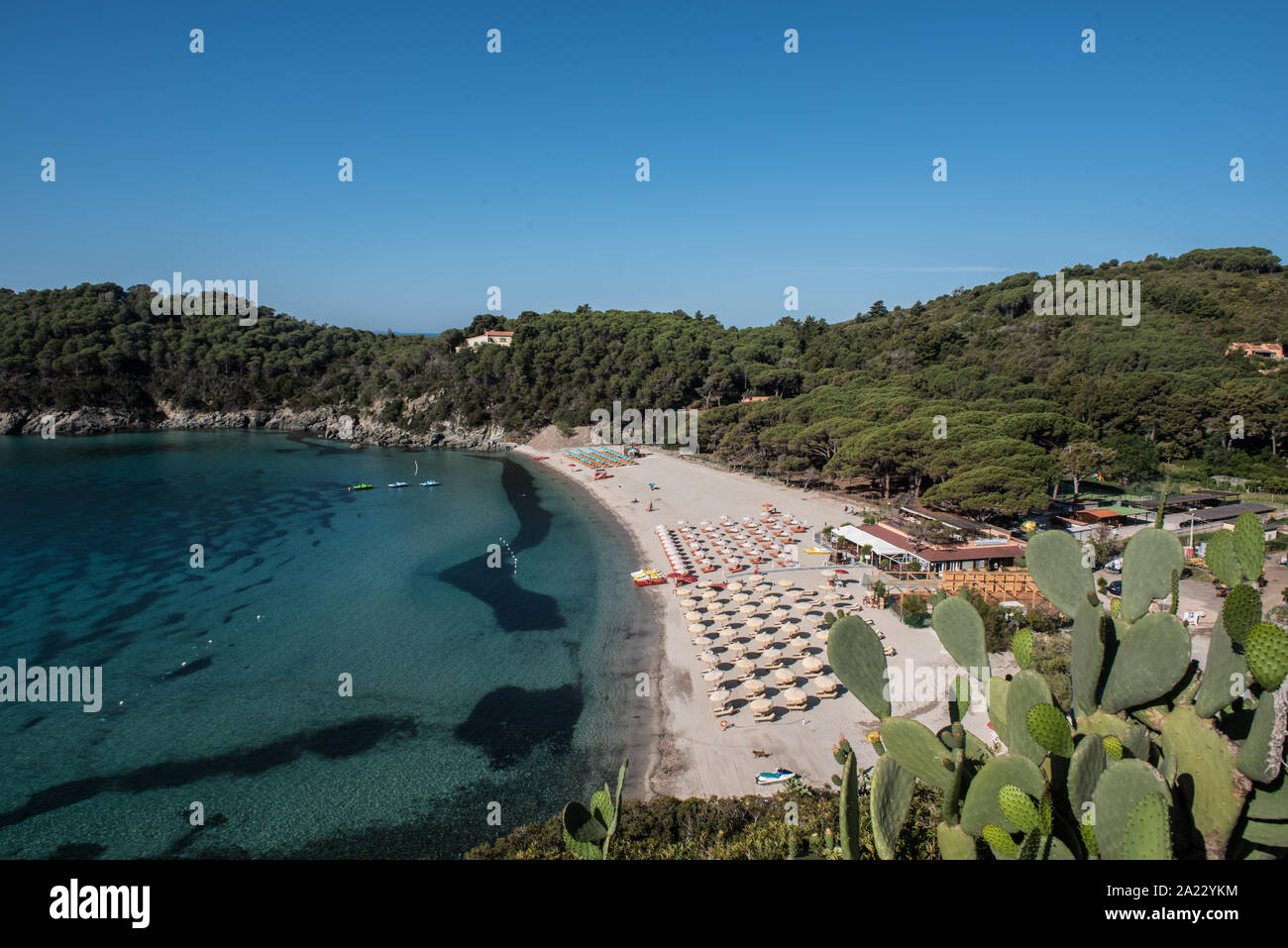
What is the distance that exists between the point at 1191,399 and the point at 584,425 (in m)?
46.3

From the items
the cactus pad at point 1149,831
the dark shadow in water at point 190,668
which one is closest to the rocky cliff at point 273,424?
the dark shadow in water at point 190,668

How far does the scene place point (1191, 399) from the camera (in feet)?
123

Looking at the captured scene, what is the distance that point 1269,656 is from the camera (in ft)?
9.60

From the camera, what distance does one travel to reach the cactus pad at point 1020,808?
2967mm

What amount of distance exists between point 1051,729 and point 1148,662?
101 cm

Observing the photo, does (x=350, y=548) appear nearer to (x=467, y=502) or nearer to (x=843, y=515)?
(x=467, y=502)

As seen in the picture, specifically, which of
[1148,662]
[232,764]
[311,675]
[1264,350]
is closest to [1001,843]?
[1148,662]

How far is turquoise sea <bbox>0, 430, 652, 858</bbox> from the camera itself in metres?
12.9

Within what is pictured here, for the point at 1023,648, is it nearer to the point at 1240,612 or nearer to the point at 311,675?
the point at 1240,612

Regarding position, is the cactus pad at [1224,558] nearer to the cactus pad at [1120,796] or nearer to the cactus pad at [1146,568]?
the cactus pad at [1146,568]

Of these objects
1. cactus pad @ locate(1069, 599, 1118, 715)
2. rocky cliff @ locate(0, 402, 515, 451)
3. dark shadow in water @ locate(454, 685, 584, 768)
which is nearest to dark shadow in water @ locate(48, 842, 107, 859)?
dark shadow in water @ locate(454, 685, 584, 768)

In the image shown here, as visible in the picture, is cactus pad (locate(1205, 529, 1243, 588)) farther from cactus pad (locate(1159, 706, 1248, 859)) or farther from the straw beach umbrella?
the straw beach umbrella

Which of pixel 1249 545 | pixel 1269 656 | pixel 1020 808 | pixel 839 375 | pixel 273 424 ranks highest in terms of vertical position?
pixel 839 375
